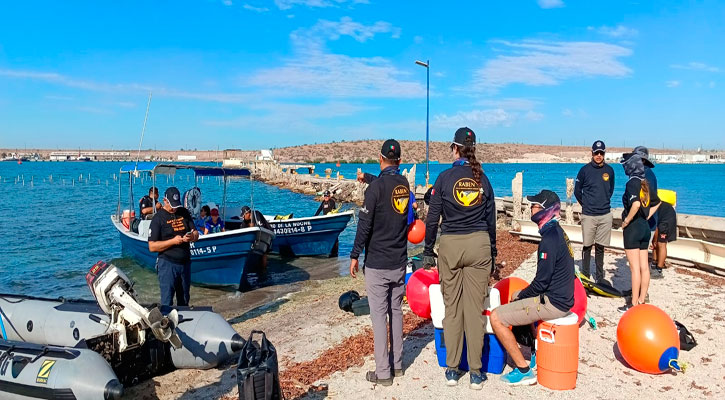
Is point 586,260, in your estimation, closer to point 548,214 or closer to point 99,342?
point 548,214

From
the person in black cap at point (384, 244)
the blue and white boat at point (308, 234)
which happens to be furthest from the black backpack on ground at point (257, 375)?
the blue and white boat at point (308, 234)

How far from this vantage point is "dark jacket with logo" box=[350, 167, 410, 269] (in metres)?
4.66

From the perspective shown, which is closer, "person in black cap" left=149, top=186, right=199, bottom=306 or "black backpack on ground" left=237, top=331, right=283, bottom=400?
"black backpack on ground" left=237, top=331, right=283, bottom=400

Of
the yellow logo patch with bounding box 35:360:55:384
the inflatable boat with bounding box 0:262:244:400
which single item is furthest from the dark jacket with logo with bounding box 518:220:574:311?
the yellow logo patch with bounding box 35:360:55:384

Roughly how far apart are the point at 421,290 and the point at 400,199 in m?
1.45

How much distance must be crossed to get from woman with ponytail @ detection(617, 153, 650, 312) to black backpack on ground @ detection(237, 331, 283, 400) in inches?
195

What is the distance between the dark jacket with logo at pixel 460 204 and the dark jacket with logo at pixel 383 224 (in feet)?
1.00

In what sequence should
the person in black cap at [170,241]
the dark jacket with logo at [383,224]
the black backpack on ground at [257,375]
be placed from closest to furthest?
the black backpack on ground at [257,375], the dark jacket with logo at [383,224], the person in black cap at [170,241]

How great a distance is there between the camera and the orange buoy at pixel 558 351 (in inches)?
178

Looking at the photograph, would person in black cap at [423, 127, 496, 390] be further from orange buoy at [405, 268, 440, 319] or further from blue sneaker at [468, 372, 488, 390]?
orange buoy at [405, 268, 440, 319]

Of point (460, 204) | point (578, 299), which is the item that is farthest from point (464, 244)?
point (578, 299)

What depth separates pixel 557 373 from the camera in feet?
15.1

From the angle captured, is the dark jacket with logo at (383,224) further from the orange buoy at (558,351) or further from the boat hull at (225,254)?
the boat hull at (225,254)

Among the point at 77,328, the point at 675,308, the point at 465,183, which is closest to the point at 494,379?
the point at 465,183
